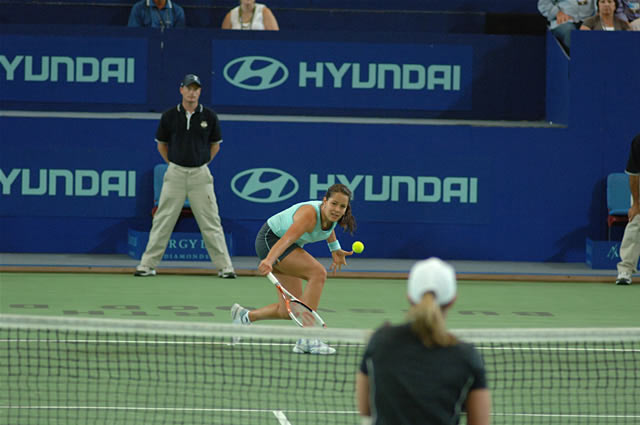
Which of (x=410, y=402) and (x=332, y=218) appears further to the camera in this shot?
(x=332, y=218)

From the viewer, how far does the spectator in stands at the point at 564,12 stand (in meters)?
14.1

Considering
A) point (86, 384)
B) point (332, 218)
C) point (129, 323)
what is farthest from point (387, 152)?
point (129, 323)

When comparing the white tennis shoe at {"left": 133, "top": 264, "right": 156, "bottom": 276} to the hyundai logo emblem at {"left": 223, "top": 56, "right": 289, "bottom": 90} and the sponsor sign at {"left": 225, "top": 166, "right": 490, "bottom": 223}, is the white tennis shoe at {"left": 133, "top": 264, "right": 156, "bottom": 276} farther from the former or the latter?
the hyundai logo emblem at {"left": 223, "top": 56, "right": 289, "bottom": 90}

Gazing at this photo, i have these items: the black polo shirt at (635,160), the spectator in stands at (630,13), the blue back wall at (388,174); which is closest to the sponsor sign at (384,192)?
the blue back wall at (388,174)

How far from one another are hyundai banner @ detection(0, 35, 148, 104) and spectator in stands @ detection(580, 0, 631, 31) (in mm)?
5487

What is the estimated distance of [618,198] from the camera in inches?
522

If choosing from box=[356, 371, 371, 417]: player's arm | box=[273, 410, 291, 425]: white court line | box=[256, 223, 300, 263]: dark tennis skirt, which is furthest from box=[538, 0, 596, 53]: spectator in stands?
box=[356, 371, 371, 417]: player's arm

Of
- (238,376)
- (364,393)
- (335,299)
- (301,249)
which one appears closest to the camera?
(364,393)

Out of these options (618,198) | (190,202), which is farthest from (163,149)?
(618,198)

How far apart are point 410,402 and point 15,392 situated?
390 cm

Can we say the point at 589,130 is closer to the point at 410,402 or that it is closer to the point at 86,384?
the point at 86,384

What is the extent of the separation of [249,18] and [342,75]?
4.51 feet

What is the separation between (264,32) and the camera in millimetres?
13969

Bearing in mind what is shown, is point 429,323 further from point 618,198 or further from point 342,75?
point 342,75
